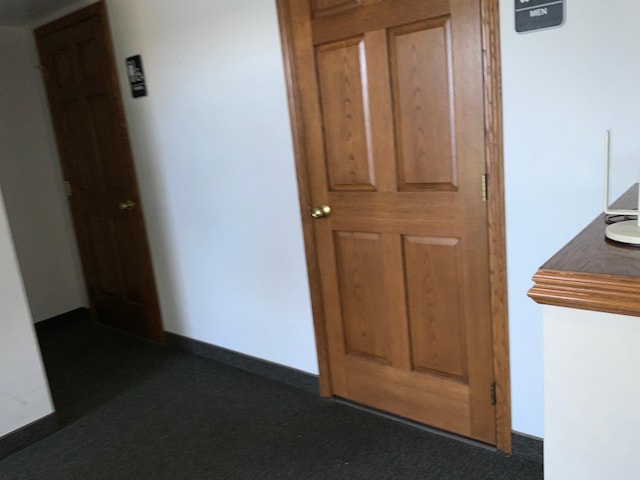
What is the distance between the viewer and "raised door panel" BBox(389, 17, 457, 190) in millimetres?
1856

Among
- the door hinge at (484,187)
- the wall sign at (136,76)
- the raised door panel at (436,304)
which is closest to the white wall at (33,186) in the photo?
the wall sign at (136,76)

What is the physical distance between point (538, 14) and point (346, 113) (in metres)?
0.80

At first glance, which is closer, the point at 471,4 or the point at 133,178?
the point at 471,4

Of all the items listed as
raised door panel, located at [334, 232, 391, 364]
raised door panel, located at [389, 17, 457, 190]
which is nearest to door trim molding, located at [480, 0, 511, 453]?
raised door panel, located at [389, 17, 457, 190]

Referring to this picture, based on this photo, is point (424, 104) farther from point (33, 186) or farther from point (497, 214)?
point (33, 186)

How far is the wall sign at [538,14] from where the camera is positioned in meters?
1.59

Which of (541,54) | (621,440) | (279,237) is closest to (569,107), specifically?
(541,54)

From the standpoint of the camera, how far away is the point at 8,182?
3.72 m

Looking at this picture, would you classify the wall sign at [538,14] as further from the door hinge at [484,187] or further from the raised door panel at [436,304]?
the raised door panel at [436,304]

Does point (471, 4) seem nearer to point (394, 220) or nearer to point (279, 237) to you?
point (394, 220)

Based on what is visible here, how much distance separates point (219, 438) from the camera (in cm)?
235

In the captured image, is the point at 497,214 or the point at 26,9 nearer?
the point at 497,214

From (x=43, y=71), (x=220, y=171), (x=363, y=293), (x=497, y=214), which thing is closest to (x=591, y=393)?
(x=497, y=214)

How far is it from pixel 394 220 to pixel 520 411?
87cm
